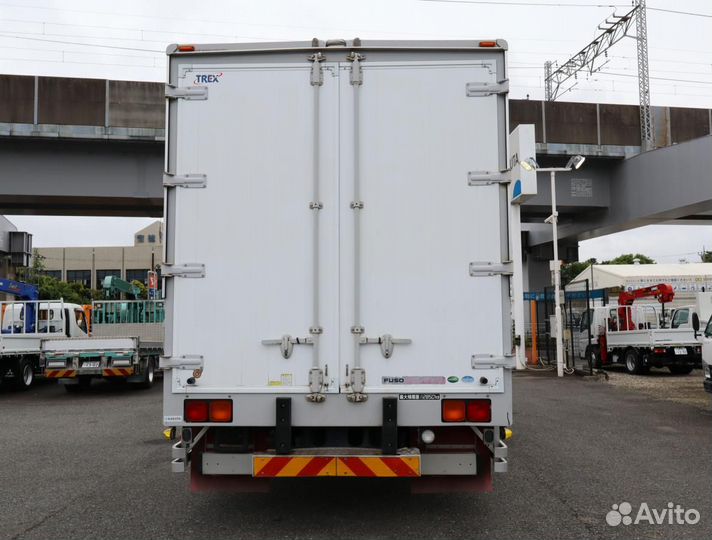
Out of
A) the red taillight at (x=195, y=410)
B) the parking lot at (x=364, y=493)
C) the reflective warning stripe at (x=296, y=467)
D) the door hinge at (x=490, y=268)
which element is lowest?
the parking lot at (x=364, y=493)

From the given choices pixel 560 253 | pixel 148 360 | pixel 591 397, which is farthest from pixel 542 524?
pixel 560 253

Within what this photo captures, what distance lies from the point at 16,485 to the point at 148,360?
380 inches

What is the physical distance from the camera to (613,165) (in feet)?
69.9

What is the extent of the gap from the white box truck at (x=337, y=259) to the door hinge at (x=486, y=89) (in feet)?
0.04

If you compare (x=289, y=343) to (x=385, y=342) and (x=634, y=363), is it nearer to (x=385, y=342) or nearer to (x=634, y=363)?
(x=385, y=342)

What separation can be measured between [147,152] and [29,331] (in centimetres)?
591

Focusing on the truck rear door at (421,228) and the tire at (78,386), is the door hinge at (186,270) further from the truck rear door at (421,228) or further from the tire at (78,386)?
the tire at (78,386)

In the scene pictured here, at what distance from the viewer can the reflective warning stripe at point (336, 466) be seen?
4609 mm

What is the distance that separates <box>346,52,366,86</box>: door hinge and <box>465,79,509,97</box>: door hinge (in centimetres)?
83

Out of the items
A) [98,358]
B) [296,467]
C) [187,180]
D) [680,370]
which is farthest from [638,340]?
[187,180]

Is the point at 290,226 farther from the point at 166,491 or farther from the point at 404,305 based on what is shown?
the point at 166,491

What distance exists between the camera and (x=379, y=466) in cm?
461

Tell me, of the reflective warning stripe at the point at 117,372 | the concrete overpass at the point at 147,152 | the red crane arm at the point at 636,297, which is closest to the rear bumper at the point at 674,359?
the red crane arm at the point at 636,297

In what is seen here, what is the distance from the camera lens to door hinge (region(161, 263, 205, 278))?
16.1ft
